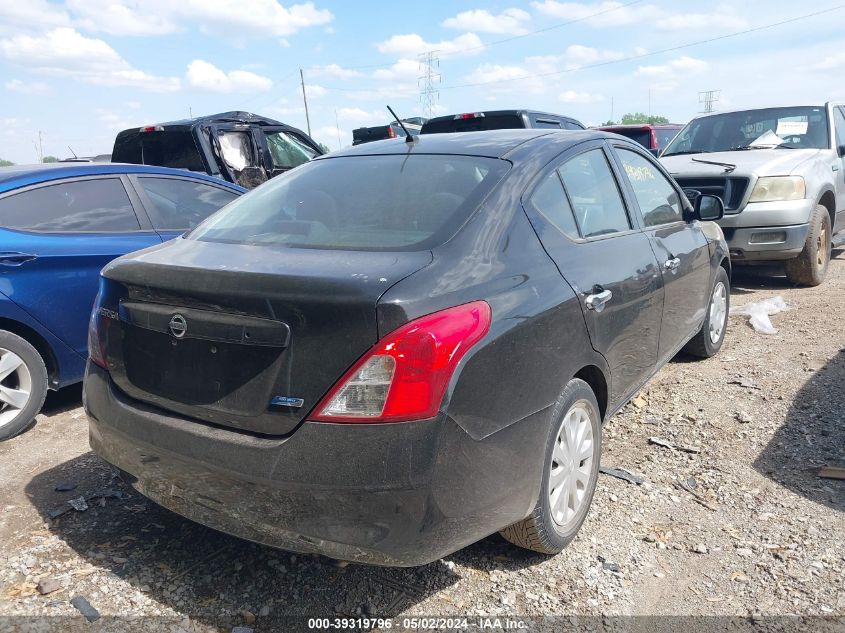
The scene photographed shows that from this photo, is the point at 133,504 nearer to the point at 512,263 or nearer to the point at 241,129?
the point at 512,263

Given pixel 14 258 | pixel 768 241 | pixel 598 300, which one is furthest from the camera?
pixel 768 241

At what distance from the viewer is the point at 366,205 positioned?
9.14 feet

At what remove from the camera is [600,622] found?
2393 mm

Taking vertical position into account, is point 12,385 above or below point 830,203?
below

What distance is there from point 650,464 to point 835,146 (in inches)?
233

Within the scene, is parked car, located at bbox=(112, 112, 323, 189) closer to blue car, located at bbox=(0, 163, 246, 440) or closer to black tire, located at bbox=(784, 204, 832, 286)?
blue car, located at bbox=(0, 163, 246, 440)

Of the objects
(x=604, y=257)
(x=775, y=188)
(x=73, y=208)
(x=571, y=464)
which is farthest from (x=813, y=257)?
(x=73, y=208)

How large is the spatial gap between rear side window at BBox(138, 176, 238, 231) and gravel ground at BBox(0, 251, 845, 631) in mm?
1657

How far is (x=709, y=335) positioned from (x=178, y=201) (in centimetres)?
396

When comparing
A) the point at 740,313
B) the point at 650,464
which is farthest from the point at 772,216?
the point at 650,464

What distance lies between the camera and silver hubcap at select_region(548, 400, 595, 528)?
262 centimetres

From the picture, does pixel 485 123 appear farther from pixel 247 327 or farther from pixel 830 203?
pixel 247 327

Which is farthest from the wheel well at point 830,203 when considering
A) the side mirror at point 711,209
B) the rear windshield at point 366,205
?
the rear windshield at point 366,205

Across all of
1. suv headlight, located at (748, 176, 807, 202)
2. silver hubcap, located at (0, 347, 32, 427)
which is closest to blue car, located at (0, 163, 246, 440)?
silver hubcap, located at (0, 347, 32, 427)
